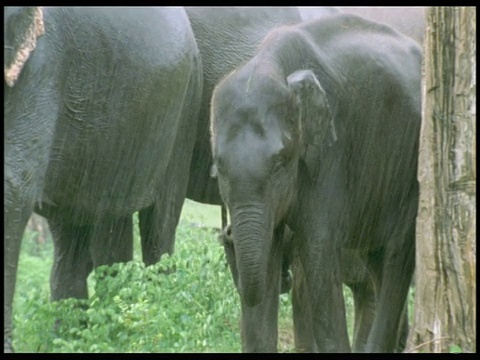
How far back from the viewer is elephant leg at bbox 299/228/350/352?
27.6 feet

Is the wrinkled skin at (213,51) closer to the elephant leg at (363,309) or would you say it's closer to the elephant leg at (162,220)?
the elephant leg at (162,220)

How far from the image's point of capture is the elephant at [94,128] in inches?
316

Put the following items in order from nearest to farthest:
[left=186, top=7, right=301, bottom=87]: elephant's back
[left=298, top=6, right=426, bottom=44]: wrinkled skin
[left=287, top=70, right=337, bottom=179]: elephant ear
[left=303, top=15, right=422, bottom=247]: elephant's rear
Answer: [left=287, top=70, right=337, bottom=179]: elephant ear, [left=303, top=15, right=422, bottom=247]: elephant's rear, [left=186, top=7, right=301, bottom=87]: elephant's back, [left=298, top=6, right=426, bottom=44]: wrinkled skin

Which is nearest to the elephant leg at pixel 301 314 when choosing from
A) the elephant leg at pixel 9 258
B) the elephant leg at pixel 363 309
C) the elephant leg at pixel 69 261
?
the elephant leg at pixel 363 309

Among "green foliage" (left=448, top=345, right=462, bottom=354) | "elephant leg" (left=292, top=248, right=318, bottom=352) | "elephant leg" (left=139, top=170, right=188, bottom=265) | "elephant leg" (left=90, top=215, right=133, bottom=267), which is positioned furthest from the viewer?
"elephant leg" (left=90, top=215, right=133, bottom=267)

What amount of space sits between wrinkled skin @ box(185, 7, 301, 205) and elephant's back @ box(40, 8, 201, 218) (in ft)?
1.22

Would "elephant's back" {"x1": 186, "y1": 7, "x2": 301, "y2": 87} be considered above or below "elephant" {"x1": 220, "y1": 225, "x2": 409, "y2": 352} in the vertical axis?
above

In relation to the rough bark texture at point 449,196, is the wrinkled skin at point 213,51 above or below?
above

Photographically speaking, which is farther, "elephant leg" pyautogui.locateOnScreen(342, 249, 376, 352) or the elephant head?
"elephant leg" pyautogui.locateOnScreen(342, 249, 376, 352)

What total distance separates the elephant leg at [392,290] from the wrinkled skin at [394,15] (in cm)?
222

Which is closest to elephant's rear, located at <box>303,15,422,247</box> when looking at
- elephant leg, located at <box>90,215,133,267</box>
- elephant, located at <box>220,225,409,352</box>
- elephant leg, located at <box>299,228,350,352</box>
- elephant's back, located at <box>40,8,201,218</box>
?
elephant leg, located at <box>299,228,350,352</box>

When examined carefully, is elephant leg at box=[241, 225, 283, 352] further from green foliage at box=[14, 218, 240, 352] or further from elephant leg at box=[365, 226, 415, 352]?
elephant leg at box=[365, 226, 415, 352]

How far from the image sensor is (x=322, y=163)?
27.6ft
